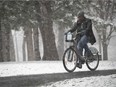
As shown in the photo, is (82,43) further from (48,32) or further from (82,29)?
(48,32)

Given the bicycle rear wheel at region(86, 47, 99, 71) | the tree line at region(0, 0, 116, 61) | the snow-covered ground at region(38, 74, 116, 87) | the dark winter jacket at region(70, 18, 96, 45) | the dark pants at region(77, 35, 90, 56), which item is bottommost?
the snow-covered ground at region(38, 74, 116, 87)

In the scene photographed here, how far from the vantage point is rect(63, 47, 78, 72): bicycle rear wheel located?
1039 cm

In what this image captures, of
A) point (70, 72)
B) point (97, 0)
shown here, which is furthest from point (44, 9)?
point (70, 72)

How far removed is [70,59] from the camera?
1046 cm

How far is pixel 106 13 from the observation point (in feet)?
79.0

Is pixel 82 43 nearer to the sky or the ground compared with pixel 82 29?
nearer to the ground

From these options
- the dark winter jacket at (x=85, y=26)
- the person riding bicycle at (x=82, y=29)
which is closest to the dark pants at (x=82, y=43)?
the person riding bicycle at (x=82, y=29)

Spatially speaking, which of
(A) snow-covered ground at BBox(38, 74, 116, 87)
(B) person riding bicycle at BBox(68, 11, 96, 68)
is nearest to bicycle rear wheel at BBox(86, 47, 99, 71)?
(B) person riding bicycle at BBox(68, 11, 96, 68)

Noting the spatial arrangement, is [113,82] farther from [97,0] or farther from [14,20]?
[97,0]

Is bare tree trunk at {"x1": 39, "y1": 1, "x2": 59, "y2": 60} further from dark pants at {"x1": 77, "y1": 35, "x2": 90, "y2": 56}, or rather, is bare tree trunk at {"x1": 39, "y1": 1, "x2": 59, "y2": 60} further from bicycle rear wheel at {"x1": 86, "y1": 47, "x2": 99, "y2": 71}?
dark pants at {"x1": 77, "y1": 35, "x2": 90, "y2": 56}

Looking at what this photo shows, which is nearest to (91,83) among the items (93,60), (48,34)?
(93,60)

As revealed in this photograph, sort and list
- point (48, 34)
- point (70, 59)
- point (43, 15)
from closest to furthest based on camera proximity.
Result: 1. point (70, 59)
2. point (48, 34)
3. point (43, 15)

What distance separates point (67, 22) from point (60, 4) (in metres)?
2.88

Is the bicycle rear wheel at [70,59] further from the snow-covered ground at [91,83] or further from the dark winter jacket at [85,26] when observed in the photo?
the snow-covered ground at [91,83]
